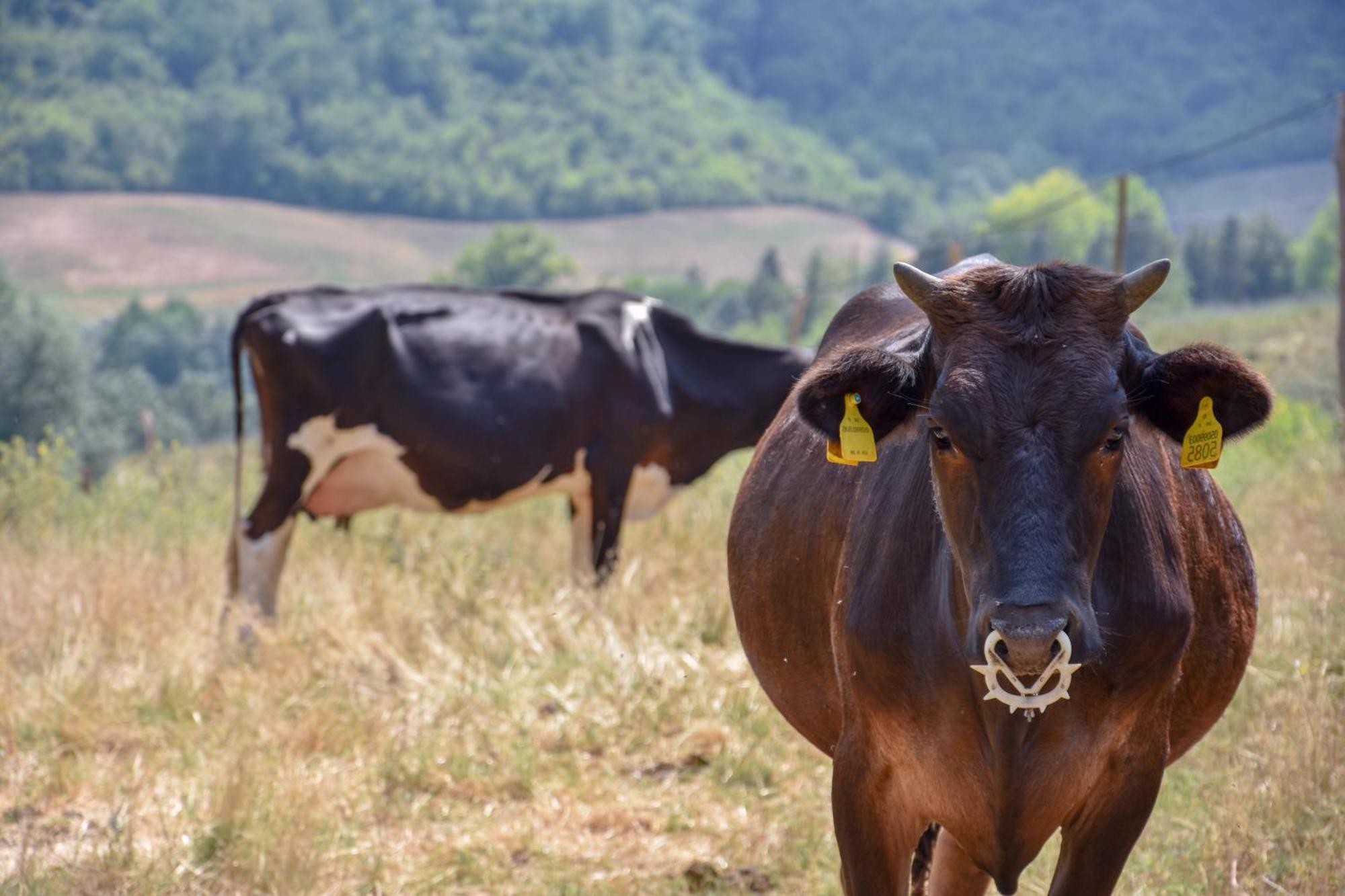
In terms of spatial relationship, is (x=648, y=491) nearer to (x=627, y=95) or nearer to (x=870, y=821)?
(x=870, y=821)

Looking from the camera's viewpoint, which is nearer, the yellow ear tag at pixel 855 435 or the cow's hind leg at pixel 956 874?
the yellow ear tag at pixel 855 435

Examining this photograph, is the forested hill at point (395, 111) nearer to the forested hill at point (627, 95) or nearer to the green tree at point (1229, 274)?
the forested hill at point (627, 95)

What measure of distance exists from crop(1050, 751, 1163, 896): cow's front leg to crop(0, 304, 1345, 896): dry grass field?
117 centimetres

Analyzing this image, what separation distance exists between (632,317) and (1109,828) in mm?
7343

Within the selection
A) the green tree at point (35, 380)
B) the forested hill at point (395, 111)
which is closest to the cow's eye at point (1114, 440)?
the green tree at point (35, 380)

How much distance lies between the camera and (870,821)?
12.0 feet

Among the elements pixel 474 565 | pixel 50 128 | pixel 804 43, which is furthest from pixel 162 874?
pixel 804 43

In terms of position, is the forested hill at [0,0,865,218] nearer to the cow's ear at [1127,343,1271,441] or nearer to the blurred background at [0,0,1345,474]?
the blurred background at [0,0,1345,474]

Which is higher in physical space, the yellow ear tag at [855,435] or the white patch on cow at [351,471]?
the yellow ear tag at [855,435]

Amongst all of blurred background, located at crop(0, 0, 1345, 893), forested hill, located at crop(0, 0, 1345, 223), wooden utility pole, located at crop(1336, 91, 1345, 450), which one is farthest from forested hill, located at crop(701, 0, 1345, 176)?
wooden utility pole, located at crop(1336, 91, 1345, 450)

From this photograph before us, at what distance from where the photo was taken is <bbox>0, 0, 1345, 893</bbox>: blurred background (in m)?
5.49

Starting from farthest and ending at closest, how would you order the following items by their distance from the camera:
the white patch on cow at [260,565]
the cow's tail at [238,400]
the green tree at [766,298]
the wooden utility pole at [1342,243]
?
the green tree at [766,298] → the wooden utility pole at [1342,243] → the cow's tail at [238,400] → the white patch on cow at [260,565]

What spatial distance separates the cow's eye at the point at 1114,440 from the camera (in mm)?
3121

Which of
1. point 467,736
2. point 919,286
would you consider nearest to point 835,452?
point 919,286
